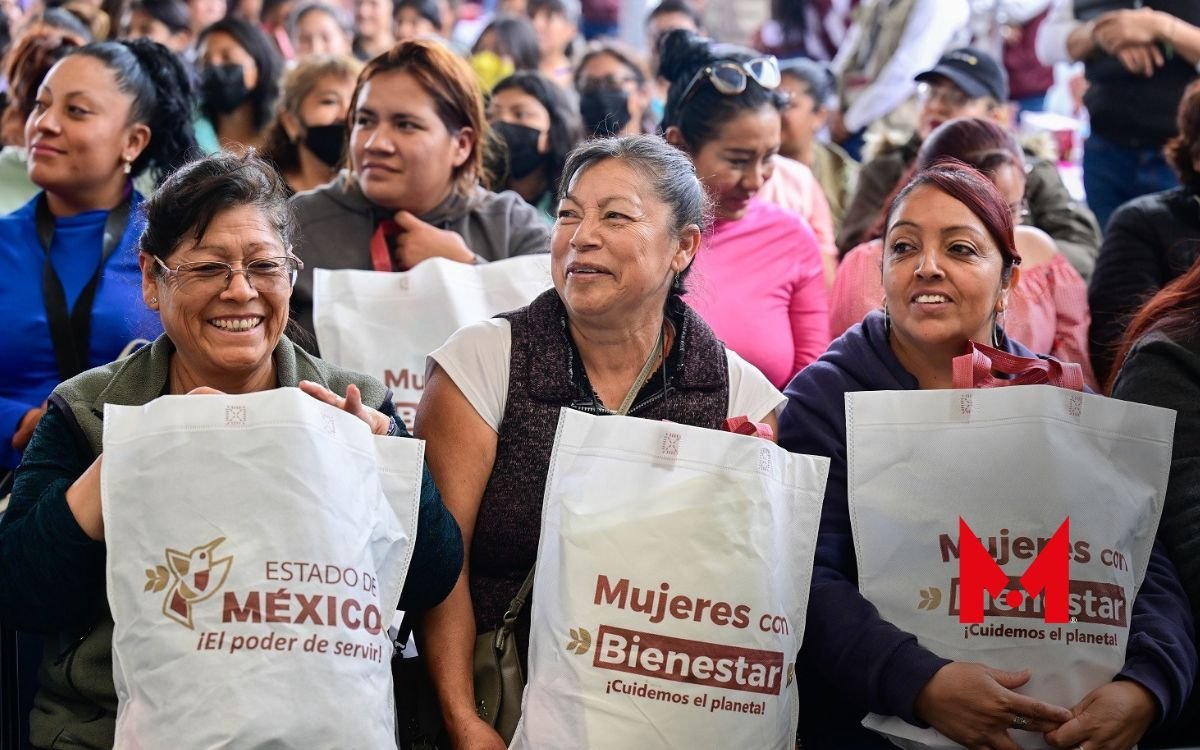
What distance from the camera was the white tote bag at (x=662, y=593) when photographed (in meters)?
2.16

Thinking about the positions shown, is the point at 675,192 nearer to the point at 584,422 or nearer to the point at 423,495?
the point at 584,422

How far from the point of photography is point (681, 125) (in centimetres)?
387

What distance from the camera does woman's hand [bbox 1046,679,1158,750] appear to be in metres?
2.27

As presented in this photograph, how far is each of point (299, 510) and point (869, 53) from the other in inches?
192

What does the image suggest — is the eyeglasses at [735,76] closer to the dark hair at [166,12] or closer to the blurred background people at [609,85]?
the blurred background people at [609,85]

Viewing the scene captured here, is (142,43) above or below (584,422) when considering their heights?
above

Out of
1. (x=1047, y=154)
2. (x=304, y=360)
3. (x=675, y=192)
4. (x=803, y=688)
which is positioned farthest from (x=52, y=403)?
(x=1047, y=154)

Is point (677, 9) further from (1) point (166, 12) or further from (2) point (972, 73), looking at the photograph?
(2) point (972, 73)

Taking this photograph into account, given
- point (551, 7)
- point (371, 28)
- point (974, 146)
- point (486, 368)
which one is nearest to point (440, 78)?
point (486, 368)

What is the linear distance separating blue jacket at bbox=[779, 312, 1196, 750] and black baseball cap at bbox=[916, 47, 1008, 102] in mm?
2205

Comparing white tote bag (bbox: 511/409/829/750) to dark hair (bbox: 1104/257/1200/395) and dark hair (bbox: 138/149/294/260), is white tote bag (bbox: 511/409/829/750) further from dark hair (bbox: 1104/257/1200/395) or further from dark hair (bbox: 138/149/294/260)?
dark hair (bbox: 1104/257/1200/395)

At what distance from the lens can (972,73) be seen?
190 inches

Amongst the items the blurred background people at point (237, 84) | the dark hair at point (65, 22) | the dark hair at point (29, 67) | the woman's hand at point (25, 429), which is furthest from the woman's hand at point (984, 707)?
the dark hair at point (65, 22)

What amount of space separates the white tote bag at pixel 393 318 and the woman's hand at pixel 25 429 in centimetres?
67
